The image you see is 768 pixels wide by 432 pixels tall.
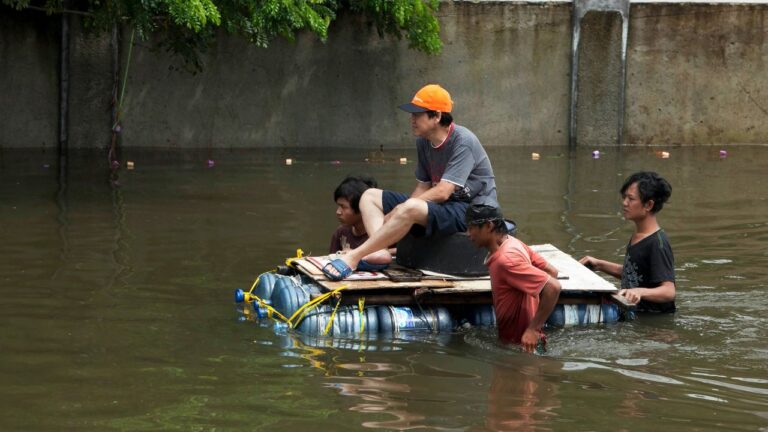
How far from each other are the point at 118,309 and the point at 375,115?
30.4 ft

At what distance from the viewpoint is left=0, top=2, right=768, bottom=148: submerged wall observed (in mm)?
15633

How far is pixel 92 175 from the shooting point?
13547 mm

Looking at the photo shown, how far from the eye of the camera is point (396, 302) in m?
7.48

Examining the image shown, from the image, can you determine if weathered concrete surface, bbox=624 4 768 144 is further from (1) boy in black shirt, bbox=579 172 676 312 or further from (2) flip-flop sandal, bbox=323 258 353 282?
(2) flip-flop sandal, bbox=323 258 353 282

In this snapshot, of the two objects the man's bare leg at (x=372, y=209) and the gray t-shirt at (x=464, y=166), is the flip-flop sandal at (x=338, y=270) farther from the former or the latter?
the gray t-shirt at (x=464, y=166)

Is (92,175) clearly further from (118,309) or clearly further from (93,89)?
(118,309)

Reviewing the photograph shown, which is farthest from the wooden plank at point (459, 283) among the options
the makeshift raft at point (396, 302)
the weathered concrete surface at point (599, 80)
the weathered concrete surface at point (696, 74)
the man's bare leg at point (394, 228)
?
the weathered concrete surface at point (696, 74)

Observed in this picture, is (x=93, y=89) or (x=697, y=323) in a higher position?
(x=93, y=89)

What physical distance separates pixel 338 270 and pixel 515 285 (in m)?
1.22

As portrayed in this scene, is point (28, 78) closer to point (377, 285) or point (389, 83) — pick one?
point (389, 83)

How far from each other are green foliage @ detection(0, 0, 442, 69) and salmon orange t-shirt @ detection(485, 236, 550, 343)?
500 cm

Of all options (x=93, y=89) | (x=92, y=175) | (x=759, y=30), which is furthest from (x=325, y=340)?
(x=759, y=30)

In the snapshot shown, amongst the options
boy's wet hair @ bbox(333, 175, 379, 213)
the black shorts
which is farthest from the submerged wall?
the black shorts

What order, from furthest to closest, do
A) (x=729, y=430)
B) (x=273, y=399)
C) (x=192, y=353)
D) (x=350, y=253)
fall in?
(x=350, y=253) < (x=192, y=353) < (x=273, y=399) < (x=729, y=430)
